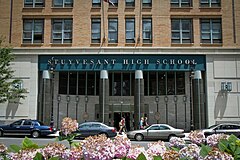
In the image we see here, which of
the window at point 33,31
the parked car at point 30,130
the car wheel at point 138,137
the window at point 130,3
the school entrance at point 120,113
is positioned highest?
the window at point 130,3

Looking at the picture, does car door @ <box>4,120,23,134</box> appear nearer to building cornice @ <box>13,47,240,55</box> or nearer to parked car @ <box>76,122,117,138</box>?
parked car @ <box>76,122,117,138</box>

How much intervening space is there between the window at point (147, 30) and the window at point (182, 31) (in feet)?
7.48

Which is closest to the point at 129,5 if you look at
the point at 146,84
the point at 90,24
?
the point at 90,24

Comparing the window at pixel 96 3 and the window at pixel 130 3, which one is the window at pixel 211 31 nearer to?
the window at pixel 130 3

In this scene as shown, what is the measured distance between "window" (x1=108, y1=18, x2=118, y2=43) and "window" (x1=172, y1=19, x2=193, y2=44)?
562 centimetres

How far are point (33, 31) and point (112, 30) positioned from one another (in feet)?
25.5

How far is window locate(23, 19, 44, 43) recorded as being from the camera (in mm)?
29906

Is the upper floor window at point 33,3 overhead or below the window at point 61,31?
overhead

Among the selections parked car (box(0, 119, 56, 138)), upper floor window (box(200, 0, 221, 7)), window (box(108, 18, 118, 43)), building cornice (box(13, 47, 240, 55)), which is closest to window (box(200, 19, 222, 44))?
building cornice (box(13, 47, 240, 55))

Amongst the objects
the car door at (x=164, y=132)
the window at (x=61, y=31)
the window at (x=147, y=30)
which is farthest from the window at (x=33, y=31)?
the car door at (x=164, y=132)

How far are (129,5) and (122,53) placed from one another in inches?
196

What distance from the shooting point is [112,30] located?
98.5 feet

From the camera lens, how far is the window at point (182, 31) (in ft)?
98.1

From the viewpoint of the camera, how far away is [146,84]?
3316 cm
